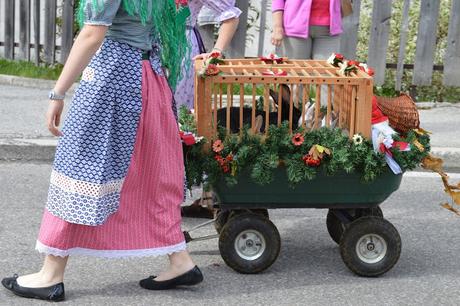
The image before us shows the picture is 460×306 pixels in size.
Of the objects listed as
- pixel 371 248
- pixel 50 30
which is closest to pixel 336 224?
pixel 371 248

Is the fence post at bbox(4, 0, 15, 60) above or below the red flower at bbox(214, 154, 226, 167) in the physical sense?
above

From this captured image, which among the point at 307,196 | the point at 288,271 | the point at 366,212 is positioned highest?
the point at 307,196

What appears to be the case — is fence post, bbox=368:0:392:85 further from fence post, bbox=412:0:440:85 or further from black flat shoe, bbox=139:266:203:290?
black flat shoe, bbox=139:266:203:290

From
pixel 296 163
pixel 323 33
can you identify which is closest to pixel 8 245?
pixel 296 163

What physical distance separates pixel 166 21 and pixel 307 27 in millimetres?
2344

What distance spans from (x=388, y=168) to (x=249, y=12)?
20.0 ft

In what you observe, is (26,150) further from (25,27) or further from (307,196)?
(25,27)

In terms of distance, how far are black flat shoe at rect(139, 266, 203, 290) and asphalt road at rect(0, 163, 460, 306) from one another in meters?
0.04

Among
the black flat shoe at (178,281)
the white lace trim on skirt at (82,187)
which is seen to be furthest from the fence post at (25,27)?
the white lace trim on skirt at (82,187)

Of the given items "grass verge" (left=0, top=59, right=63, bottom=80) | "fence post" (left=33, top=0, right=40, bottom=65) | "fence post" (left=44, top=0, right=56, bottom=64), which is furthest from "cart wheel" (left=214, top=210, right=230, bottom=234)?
"fence post" (left=33, top=0, right=40, bottom=65)

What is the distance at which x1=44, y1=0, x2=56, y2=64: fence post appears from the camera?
10.9 m

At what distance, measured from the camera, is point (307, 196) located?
4879mm

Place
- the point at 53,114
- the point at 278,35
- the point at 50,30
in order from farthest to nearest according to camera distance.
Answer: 1. the point at 50,30
2. the point at 278,35
3. the point at 53,114

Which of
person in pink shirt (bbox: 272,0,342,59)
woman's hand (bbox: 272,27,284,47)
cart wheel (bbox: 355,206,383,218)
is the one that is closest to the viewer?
cart wheel (bbox: 355,206,383,218)
